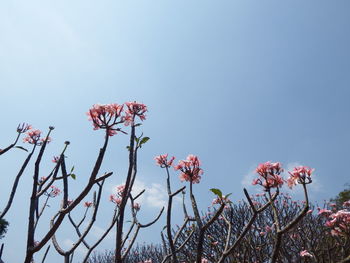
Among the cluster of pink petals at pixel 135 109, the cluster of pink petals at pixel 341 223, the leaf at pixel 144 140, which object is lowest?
the cluster of pink petals at pixel 341 223

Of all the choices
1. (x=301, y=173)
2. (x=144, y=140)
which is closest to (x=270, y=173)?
(x=301, y=173)

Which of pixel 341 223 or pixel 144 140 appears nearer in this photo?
pixel 144 140

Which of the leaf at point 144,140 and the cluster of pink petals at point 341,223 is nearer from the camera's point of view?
the leaf at point 144,140

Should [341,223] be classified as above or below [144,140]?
below

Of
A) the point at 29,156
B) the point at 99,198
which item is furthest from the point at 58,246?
the point at 29,156

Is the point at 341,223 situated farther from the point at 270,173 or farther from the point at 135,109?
the point at 135,109

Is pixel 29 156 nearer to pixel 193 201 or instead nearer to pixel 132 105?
pixel 132 105

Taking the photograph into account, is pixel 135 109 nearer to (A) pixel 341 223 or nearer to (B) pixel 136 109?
(B) pixel 136 109

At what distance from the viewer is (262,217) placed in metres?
17.5

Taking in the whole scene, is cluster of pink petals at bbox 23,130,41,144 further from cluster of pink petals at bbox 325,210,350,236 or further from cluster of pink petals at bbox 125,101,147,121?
cluster of pink petals at bbox 325,210,350,236

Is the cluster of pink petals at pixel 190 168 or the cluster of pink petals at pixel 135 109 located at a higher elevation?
the cluster of pink petals at pixel 135 109

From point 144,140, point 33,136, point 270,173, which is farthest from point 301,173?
point 33,136

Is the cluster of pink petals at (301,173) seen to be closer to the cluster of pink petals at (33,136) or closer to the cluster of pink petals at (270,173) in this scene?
the cluster of pink petals at (270,173)

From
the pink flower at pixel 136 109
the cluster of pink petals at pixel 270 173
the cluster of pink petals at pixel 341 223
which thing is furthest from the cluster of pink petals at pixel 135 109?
the cluster of pink petals at pixel 341 223
